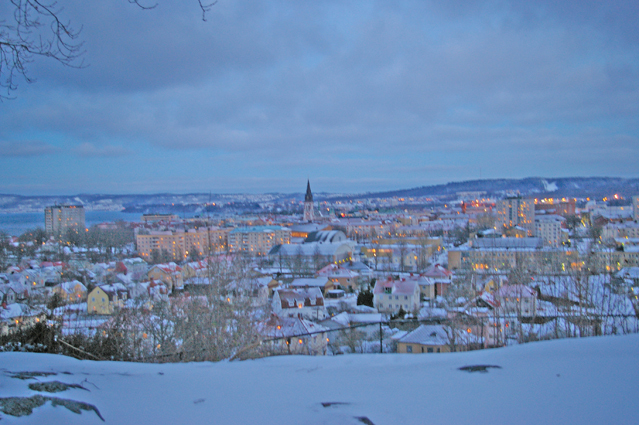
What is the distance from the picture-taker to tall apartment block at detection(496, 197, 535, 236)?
42.2 meters

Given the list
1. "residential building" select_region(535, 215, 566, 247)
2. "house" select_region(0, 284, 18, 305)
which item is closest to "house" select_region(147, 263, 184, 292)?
"house" select_region(0, 284, 18, 305)

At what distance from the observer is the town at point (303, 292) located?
3865 millimetres

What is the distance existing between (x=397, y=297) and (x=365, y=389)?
13.0 metres

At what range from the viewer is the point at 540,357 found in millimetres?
2248

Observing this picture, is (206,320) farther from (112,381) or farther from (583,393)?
(583,393)

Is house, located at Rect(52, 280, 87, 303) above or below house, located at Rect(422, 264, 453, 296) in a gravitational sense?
above

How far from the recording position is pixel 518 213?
143ft

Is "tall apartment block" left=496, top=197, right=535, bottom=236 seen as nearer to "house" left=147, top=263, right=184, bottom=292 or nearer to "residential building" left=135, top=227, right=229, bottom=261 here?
"residential building" left=135, top=227, right=229, bottom=261

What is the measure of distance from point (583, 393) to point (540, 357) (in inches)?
18.9

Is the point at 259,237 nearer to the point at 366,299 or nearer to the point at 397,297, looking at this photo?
the point at 366,299

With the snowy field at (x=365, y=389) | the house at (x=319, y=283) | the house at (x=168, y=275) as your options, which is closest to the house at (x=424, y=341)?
the snowy field at (x=365, y=389)

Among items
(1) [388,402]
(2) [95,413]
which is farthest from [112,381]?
(1) [388,402]

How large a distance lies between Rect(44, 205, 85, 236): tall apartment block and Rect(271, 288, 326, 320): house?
1071 inches

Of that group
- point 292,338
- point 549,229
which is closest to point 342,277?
point 292,338
